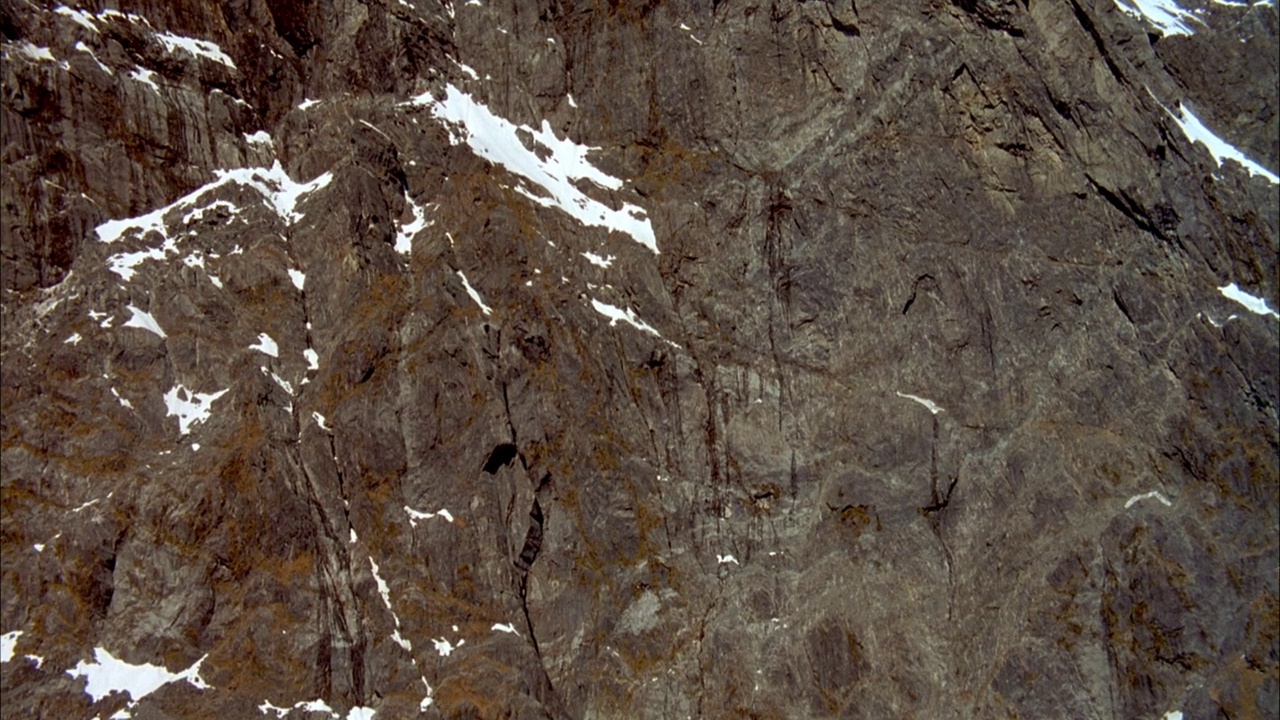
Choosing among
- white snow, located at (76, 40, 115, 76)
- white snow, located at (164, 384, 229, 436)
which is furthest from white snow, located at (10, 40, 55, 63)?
white snow, located at (164, 384, 229, 436)

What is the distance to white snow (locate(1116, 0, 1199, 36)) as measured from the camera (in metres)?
37.2

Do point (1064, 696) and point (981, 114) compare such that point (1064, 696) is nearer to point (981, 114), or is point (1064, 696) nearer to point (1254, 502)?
point (1254, 502)

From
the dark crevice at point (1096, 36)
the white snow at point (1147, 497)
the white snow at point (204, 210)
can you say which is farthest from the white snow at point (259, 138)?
the white snow at point (1147, 497)

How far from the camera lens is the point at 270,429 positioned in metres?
28.7

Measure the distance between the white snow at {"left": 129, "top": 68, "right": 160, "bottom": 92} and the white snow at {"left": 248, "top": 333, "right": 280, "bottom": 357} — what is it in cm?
738

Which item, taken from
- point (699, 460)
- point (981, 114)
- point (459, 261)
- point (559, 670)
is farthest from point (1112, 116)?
A: point (559, 670)

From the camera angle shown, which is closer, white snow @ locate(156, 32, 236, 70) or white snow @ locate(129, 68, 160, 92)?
white snow @ locate(129, 68, 160, 92)

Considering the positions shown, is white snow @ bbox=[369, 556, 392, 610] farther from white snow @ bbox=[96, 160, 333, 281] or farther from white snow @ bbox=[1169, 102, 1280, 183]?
white snow @ bbox=[1169, 102, 1280, 183]

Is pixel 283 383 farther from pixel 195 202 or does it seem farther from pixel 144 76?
pixel 144 76

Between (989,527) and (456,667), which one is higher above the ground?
(989,527)

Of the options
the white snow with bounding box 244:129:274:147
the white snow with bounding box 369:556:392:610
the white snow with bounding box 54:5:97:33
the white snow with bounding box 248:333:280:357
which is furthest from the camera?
the white snow with bounding box 244:129:274:147

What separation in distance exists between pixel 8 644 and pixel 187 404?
21.4 ft

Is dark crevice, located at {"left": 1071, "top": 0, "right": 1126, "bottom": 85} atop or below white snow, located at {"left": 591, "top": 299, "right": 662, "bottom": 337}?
atop

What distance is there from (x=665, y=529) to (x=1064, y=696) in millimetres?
10858
